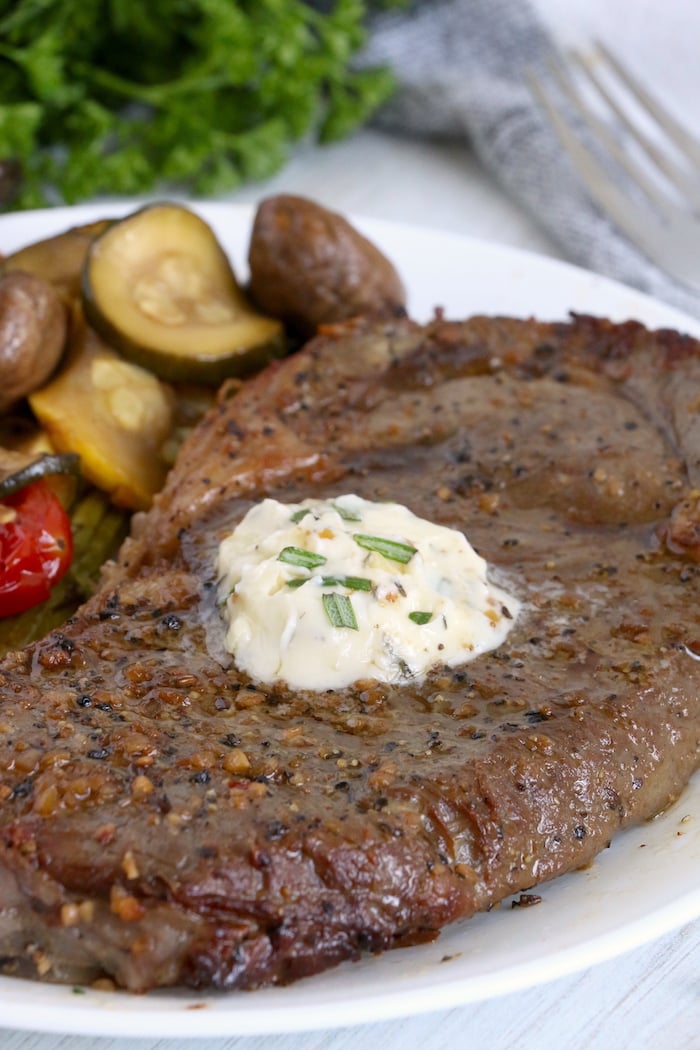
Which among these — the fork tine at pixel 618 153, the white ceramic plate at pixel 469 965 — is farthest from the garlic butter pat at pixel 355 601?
the fork tine at pixel 618 153

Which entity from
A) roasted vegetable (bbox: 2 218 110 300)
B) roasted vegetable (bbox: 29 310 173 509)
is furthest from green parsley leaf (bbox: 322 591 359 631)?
roasted vegetable (bbox: 2 218 110 300)

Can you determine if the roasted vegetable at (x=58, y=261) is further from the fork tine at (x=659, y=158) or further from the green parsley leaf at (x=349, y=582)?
the fork tine at (x=659, y=158)

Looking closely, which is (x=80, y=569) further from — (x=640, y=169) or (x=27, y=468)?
(x=640, y=169)

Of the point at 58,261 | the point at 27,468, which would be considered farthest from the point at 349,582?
the point at 58,261

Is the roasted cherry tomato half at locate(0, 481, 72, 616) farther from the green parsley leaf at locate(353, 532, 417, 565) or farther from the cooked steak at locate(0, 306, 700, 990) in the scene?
the green parsley leaf at locate(353, 532, 417, 565)

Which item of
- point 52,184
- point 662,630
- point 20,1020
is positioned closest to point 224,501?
point 662,630

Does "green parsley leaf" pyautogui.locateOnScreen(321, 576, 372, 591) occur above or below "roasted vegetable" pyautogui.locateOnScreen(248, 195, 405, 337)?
above
